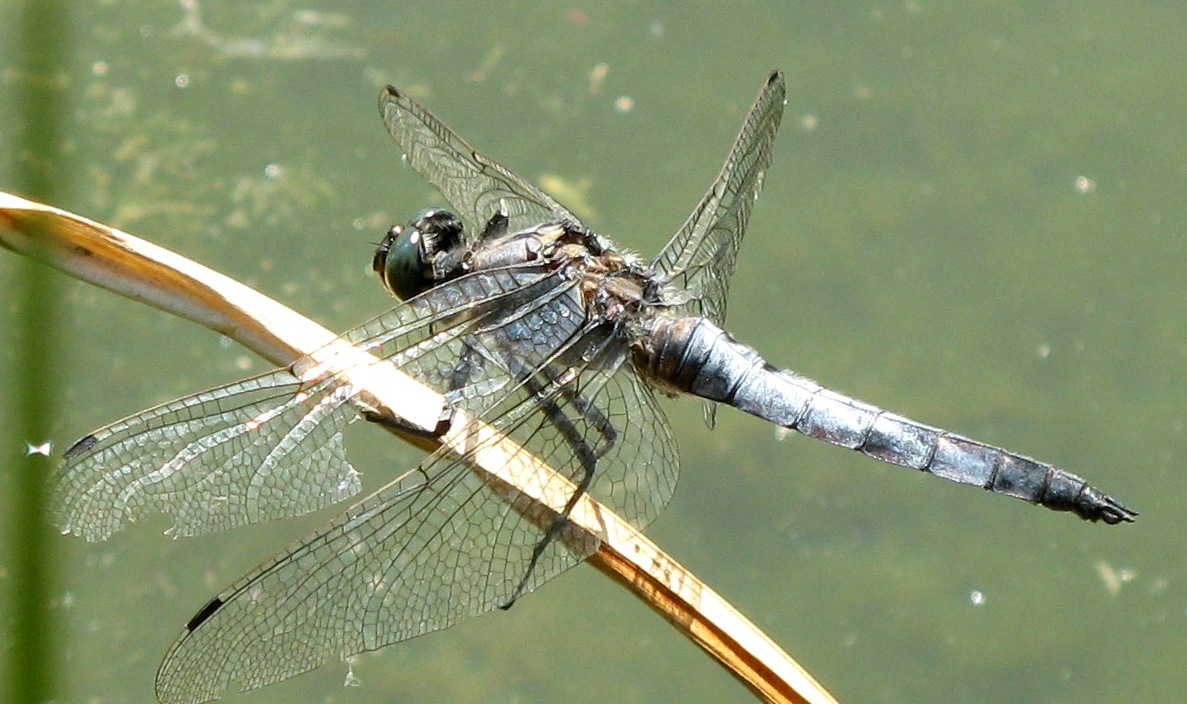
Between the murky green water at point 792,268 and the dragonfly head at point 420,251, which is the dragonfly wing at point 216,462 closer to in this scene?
the dragonfly head at point 420,251

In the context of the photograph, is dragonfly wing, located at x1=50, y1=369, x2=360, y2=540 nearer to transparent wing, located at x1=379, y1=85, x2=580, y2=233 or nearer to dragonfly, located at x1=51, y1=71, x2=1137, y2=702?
dragonfly, located at x1=51, y1=71, x2=1137, y2=702

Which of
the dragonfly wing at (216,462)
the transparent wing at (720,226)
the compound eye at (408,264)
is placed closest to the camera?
the dragonfly wing at (216,462)

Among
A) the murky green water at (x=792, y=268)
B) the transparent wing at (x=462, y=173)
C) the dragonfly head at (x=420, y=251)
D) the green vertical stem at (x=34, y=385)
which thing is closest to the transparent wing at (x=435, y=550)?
the dragonfly head at (x=420, y=251)

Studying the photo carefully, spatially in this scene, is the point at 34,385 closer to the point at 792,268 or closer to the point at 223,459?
the point at 223,459

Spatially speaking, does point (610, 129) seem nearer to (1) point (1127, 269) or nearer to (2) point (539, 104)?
(2) point (539, 104)

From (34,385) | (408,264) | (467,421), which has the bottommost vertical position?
(34,385)

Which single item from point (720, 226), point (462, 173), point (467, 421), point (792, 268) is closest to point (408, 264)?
point (462, 173)
